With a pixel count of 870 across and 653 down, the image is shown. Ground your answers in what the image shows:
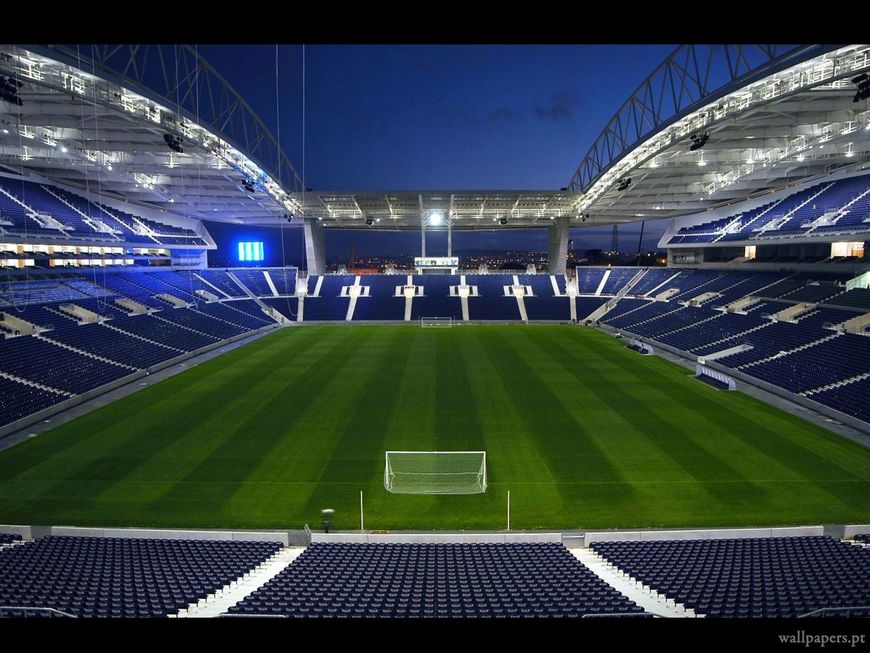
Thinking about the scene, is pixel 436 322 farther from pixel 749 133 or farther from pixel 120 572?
pixel 120 572

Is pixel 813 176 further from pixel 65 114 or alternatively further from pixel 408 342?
pixel 65 114

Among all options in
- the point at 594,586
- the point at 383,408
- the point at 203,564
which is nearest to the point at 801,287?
the point at 383,408

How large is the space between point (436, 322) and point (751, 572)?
147ft

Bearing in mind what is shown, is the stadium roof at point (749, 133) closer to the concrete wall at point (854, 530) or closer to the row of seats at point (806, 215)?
the row of seats at point (806, 215)

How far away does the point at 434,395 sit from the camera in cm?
2672

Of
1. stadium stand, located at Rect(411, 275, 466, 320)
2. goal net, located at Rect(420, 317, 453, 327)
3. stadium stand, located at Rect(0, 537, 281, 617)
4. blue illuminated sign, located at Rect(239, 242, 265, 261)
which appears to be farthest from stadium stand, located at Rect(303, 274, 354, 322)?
stadium stand, located at Rect(0, 537, 281, 617)

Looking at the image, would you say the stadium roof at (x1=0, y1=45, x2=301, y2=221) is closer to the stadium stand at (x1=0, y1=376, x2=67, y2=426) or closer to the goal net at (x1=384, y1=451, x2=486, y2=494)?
the stadium stand at (x1=0, y1=376, x2=67, y2=426)

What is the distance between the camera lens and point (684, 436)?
20609 mm

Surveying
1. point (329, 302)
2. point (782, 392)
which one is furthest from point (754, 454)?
point (329, 302)

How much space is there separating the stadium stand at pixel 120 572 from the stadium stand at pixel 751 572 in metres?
8.41

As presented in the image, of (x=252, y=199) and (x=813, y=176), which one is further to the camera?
(x=252, y=199)

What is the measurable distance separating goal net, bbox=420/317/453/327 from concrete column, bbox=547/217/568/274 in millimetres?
20271

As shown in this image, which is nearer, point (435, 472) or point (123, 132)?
point (435, 472)
